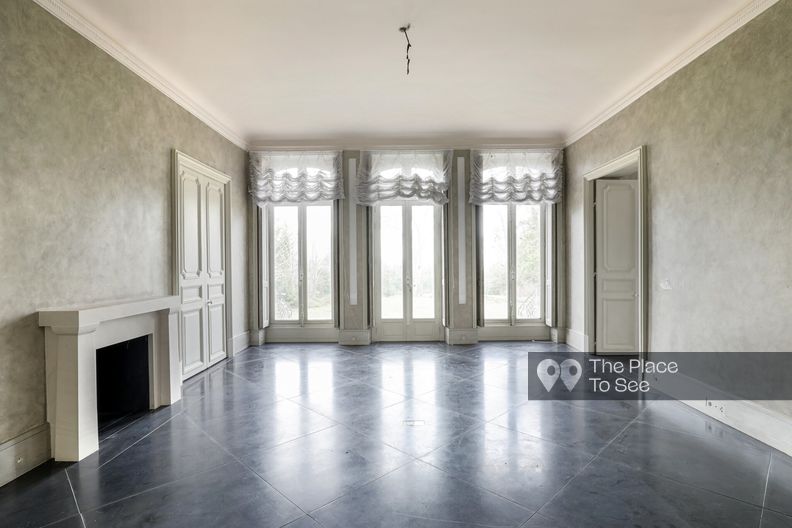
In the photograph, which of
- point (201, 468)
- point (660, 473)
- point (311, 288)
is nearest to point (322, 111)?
point (311, 288)

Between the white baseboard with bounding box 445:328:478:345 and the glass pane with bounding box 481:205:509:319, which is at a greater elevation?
the glass pane with bounding box 481:205:509:319

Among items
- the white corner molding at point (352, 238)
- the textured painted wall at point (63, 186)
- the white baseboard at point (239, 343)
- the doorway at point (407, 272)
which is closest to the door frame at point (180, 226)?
the white baseboard at point (239, 343)

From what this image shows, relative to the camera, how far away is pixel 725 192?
10.3ft

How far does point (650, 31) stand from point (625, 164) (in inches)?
62.4

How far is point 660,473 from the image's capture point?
95.9 inches

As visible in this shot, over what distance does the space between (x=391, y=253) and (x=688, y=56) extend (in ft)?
13.9

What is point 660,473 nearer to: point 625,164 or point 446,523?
point 446,523

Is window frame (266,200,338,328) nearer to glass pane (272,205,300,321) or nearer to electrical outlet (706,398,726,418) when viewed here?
glass pane (272,205,300,321)

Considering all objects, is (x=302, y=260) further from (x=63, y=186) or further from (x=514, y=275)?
(x=63, y=186)

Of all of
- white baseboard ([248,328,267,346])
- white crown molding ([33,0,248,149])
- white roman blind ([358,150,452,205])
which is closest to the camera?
white crown molding ([33,0,248,149])

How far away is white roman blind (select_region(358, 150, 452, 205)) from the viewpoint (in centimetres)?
593

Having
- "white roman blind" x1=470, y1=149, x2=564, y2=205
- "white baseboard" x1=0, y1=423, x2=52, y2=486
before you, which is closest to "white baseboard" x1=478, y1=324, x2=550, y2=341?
"white roman blind" x1=470, y1=149, x2=564, y2=205

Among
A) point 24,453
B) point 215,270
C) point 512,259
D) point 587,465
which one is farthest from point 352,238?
point 587,465

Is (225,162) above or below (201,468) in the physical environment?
above
